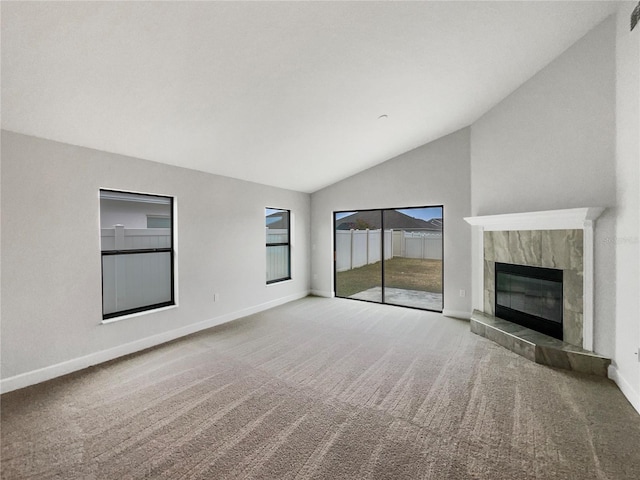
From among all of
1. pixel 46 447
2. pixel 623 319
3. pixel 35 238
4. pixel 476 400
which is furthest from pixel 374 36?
pixel 46 447

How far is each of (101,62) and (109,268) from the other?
226cm

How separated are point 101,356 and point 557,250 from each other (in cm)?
531

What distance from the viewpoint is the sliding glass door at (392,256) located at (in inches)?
225

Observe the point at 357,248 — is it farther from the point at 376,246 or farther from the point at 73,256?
the point at 73,256

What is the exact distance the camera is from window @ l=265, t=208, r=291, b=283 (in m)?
5.63

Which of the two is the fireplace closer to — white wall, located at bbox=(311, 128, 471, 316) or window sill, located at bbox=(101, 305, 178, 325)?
white wall, located at bbox=(311, 128, 471, 316)

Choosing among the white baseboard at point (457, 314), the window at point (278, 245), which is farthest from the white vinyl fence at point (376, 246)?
the white baseboard at point (457, 314)

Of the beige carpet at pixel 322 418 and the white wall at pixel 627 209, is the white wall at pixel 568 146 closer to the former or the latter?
the white wall at pixel 627 209

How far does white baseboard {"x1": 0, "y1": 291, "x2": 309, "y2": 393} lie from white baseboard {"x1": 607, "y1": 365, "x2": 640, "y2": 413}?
4.65 meters

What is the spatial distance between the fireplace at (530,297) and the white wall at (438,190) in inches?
27.5

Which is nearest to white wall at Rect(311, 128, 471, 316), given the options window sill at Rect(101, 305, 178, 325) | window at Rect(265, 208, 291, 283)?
window at Rect(265, 208, 291, 283)

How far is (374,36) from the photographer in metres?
2.32

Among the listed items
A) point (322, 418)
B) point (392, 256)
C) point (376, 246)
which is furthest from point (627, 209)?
point (376, 246)

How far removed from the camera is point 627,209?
2.50 m
